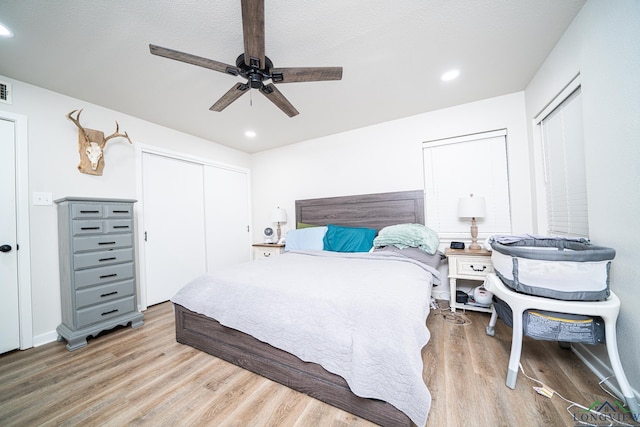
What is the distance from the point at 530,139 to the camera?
243 cm

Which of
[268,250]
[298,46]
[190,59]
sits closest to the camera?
[190,59]

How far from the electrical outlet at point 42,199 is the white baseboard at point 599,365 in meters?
4.66

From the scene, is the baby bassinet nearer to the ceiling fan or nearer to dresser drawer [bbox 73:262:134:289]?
the ceiling fan

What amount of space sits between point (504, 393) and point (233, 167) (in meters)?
4.39

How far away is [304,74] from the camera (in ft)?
5.13

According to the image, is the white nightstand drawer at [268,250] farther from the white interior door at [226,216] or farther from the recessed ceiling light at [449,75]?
the recessed ceiling light at [449,75]

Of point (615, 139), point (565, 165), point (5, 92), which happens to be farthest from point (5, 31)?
point (565, 165)

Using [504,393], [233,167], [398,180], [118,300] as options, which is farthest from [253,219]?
[504,393]

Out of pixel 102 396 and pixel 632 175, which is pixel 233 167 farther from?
pixel 632 175

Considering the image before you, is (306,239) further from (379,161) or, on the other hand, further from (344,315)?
(344,315)

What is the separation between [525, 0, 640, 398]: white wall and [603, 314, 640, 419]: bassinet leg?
0.12m

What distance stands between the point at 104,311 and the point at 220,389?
5.50 feet

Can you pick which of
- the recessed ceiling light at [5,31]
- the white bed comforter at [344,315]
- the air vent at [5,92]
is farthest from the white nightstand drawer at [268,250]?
the recessed ceiling light at [5,31]

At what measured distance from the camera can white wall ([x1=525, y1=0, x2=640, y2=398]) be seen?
3.91 ft
